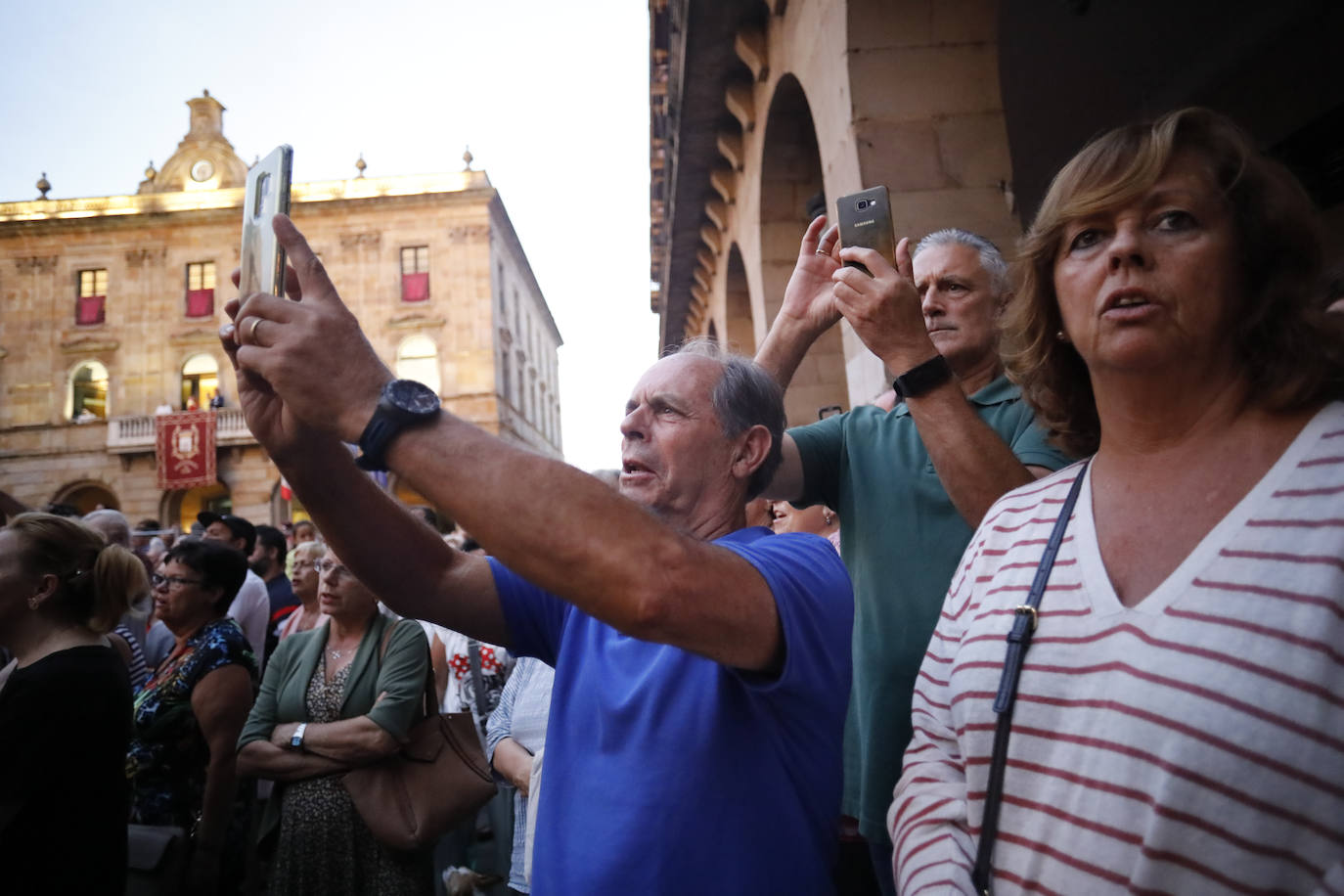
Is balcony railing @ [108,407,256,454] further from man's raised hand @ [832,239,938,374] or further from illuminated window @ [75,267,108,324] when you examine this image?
man's raised hand @ [832,239,938,374]

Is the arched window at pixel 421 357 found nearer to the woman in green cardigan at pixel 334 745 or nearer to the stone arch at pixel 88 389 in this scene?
the stone arch at pixel 88 389

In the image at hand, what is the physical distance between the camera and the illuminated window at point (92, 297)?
30.2m

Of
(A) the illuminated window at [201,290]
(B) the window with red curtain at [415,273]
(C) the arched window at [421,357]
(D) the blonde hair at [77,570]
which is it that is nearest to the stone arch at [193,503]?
(A) the illuminated window at [201,290]

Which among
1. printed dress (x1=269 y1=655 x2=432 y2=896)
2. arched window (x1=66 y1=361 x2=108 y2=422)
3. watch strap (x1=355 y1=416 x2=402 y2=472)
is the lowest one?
printed dress (x1=269 y1=655 x2=432 y2=896)

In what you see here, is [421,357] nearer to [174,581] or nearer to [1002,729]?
[174,581]

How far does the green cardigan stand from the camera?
3.31m

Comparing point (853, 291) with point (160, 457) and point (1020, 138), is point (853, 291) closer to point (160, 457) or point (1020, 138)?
point (1020, 138)

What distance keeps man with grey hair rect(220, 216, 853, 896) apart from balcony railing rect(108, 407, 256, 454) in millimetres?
30281

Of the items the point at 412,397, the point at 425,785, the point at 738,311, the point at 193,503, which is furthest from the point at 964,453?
the point at 193,503

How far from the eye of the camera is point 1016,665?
1.16 m

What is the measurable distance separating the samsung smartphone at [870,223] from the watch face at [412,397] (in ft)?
3.65

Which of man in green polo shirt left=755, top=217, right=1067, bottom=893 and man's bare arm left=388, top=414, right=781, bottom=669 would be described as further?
man in green polo shirt left=755, top=217, right=1067, bottom=893

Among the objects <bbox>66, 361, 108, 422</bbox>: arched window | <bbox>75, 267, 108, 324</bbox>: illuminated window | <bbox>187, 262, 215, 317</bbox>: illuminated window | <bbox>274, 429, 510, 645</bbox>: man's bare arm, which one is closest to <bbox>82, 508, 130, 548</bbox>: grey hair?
<bbox>274, 429, 510, 645</bbox>: man's bare arm

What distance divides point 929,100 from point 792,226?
3.38 metres
